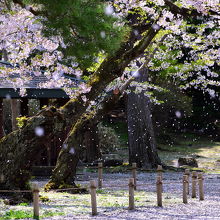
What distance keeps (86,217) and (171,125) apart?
2692cm

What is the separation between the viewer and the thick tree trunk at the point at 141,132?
20547 mm

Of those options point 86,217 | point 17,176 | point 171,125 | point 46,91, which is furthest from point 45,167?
point 171,125

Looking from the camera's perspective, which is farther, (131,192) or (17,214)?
(131,192)

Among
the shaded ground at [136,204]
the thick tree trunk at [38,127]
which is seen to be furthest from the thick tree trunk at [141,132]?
the thick tree trunk at [38,127]

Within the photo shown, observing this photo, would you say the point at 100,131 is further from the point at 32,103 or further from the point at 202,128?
the point at 202,128

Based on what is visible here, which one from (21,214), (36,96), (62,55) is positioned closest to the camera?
(21,214)

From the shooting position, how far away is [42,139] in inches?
432

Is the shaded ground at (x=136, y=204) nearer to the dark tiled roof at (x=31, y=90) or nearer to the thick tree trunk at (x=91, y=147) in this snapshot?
the dark tiled roof at (x=31, y=90)

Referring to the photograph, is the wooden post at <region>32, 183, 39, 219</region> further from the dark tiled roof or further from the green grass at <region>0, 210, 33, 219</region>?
the dark tiled roof

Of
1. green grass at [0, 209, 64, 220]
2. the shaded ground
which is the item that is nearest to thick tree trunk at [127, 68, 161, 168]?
the shaded ground

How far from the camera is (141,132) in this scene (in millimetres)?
20656

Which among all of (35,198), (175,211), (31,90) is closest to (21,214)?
(35,198)

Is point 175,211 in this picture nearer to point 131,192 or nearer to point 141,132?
point 131,192

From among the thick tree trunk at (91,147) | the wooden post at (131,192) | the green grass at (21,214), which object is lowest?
the green grass at (21,214)
